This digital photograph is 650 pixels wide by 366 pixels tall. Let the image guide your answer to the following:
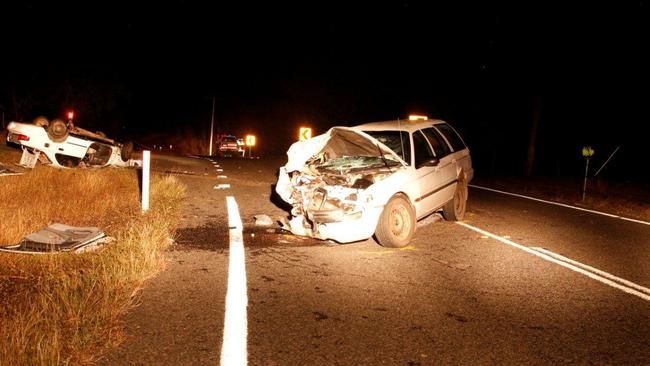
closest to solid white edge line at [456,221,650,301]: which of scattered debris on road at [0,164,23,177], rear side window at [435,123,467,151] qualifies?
rear side window at [435,123,467,151]

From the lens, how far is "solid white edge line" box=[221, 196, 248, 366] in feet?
12.0

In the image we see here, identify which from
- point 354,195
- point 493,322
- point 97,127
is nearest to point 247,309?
point 493,322

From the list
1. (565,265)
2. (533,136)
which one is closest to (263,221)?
(565,265)

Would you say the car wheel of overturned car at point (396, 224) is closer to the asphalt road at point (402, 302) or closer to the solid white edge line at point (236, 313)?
the asphalt road at point (402, 302)

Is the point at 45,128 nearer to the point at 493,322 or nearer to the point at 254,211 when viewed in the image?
the point at 254,211

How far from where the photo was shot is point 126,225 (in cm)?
750

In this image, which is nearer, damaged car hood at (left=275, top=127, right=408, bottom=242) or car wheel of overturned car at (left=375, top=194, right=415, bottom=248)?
damaged car hood at (left=275, top=127, right=408, bottom=242)

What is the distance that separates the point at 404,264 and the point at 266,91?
6241 cm

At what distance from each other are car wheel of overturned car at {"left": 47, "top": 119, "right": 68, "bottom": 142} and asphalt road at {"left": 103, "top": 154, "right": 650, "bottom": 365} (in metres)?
6.79

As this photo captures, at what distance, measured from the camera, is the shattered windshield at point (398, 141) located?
26.2ft

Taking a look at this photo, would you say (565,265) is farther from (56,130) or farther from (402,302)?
(56,130)

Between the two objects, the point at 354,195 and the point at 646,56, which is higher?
the point at 646,56

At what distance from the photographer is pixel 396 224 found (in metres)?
7.30

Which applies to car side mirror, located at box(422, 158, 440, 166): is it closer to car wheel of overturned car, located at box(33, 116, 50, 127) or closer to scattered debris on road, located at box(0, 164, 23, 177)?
scattered debris on road, located at box(0, 164, 23, 177)
